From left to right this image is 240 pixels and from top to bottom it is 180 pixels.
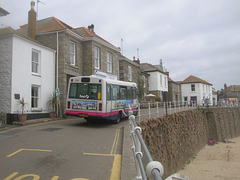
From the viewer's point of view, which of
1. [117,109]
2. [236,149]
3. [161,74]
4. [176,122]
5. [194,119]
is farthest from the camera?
[161,74]

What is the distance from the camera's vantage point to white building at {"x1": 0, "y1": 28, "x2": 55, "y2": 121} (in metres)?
11.3

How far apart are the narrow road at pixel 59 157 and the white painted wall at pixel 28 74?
500 centimetres

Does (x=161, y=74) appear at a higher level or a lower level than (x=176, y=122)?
higher

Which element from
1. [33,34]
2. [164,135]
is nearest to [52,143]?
[164,135]

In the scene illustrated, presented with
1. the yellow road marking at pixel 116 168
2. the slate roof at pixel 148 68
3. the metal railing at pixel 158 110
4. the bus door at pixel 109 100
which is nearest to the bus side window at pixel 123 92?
the metal railing at pixel 158 110

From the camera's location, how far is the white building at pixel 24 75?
11.3 metres

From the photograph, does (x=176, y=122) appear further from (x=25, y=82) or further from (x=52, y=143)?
(x=25, y=82)

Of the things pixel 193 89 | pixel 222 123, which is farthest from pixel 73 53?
pixel 193 89

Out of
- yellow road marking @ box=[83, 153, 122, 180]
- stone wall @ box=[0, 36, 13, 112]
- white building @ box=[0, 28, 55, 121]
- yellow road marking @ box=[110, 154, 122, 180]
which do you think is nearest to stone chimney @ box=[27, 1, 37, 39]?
white building @ box=[0, 28, 55, 121]

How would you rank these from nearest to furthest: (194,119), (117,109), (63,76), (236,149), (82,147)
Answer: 1. (82,147)
2. (117,109)
3. (63,76)
4. (194,119)
5. (236,149)

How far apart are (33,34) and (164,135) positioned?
13085 mm

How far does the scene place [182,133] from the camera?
13.6m

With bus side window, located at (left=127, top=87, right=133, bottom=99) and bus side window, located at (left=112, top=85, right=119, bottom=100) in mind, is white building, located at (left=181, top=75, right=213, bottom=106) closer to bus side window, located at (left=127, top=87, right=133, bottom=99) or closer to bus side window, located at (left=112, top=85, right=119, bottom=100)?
bus side window, located at (left=127, top=87, right=133, bottom=99)

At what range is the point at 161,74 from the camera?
3591cm
